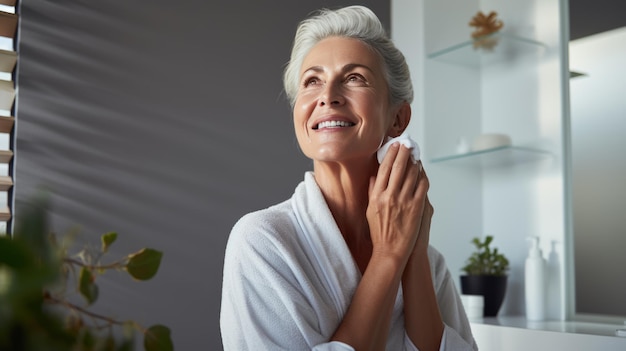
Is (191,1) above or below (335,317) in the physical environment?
above

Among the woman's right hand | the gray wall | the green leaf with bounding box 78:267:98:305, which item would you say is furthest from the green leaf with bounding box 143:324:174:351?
the gray wall

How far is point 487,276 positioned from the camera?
2.43 meters

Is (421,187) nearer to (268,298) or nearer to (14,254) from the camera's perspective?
(268,298)

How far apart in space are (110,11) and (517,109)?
1.56m

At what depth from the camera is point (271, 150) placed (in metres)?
2.43

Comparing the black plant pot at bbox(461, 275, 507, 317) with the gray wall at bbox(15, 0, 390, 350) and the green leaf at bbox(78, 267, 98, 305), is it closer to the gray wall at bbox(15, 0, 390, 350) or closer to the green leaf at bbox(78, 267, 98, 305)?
the gray wall at bbox(15, 0, 390, 350)

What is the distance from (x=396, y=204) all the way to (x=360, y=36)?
1.32 feet

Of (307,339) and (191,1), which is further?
(191,1)

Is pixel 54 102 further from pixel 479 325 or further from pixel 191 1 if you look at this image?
pixel 479 325

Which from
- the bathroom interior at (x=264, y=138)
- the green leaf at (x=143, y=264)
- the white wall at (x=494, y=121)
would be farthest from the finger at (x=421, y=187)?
the white wall at (x=494, y=121)

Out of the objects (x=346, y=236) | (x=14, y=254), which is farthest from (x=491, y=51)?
(x=14, y=254)

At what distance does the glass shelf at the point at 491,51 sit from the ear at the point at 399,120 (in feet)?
3.85

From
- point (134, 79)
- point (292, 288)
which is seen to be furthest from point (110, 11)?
point (292, 288)

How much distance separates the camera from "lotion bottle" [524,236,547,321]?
2324 mm
